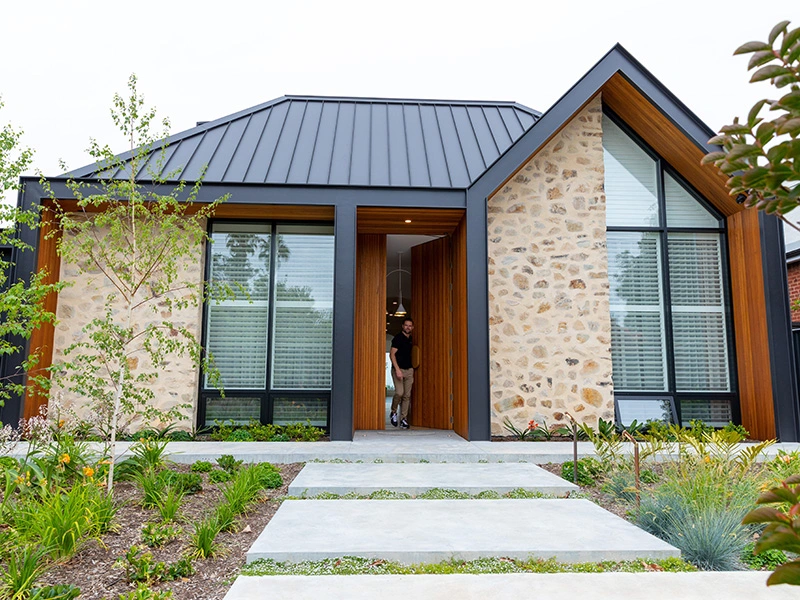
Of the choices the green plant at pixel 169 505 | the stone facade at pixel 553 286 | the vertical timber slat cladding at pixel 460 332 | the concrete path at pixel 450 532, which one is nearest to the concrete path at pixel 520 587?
the concrete path at pixel 450 532

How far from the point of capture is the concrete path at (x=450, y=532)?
3.17 meters

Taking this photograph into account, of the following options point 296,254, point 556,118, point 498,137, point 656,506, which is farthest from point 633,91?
point 656,506

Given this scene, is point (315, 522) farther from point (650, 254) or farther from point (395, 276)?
point (395, 276)

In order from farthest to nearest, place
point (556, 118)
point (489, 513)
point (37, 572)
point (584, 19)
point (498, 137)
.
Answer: point (584, 19) → point (498, 137) → point (556, 118) → point (489, 513) → point (37, 572)

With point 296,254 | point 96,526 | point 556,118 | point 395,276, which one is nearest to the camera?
point 96,526

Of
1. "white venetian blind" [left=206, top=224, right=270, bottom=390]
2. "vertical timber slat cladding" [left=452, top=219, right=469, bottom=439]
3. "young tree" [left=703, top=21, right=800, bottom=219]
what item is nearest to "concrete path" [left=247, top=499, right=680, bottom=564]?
"young tree" [left=703, top=21, right=800, bottom=219]

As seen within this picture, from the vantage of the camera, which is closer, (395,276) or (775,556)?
(775,556)

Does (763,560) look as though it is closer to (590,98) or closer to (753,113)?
(753,113)

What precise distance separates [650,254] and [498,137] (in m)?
3.07

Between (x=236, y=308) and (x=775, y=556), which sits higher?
(x=236, y=308)

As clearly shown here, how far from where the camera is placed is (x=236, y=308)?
793cm

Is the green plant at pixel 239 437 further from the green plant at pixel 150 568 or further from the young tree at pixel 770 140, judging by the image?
the young tree at pixel 770 140

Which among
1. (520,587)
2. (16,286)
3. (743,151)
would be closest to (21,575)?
(16,286)

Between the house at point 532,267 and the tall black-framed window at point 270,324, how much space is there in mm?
28
